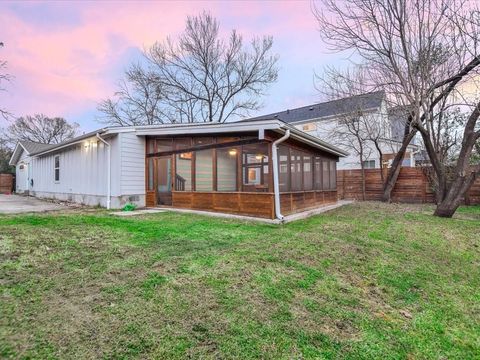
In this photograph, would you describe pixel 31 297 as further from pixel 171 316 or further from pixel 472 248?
pixel 472 248

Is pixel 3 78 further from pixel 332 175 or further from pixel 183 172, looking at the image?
pixel 332 175

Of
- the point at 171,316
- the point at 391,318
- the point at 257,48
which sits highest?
the point at 257,48

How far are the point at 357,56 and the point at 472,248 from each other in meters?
6.31

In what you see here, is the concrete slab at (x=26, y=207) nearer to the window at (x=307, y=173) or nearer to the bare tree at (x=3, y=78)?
the bare tree at (x=3, y=78)

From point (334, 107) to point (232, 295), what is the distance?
526 inches

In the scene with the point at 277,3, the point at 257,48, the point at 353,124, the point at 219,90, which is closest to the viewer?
the point at 277,3

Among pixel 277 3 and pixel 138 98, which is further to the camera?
pixel 138 98

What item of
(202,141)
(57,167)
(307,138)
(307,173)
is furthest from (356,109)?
(57,167)

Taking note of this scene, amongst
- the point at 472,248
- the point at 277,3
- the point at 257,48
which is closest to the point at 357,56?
the point at 277,3

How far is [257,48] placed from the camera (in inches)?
775

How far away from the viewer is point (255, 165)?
719cm

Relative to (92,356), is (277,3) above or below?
above

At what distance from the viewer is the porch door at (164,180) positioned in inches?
360

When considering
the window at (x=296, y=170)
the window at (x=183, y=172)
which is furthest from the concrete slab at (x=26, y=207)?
the window at (x=296, y=170)
